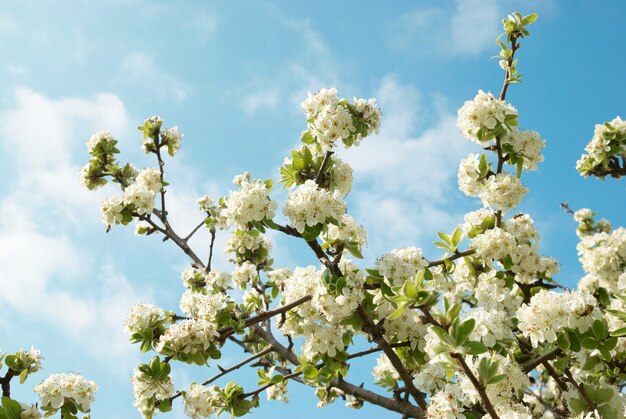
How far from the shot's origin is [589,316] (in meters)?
3.33

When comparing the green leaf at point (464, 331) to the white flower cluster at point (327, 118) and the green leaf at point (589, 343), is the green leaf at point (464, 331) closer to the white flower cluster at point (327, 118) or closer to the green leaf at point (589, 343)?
the green leaf at point (589, 343)

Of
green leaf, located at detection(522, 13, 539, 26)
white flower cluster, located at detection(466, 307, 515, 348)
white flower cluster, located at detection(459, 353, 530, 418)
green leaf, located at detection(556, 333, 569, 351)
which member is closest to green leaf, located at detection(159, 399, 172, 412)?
white flower cluster, located at detection(459, 353, 530, 418)

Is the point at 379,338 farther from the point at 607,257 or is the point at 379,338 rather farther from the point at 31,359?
the point at 607,257

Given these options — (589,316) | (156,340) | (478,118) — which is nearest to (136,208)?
(156,340)

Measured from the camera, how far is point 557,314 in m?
3.41

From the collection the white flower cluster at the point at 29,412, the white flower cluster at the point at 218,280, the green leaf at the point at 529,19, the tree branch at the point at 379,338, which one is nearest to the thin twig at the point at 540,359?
the tree branch at the point at 379,338

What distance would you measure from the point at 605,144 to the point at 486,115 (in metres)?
2.88

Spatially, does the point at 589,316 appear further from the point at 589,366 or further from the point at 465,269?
the point at 465,269

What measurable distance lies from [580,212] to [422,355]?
6.99 metres

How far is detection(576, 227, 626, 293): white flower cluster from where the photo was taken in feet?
22.9

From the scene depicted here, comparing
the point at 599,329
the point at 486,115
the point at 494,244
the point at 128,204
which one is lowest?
the point at 599,329

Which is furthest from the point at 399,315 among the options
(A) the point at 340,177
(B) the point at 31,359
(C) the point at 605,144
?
(C) the point at 605,144

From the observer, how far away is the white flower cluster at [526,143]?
487cm

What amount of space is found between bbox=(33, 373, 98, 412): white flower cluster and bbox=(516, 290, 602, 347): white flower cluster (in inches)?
131
